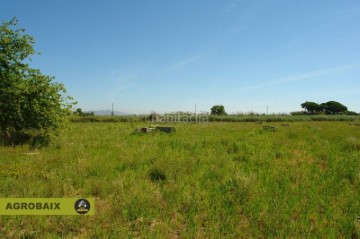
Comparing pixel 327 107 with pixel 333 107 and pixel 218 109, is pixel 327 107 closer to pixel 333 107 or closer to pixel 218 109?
pixel 333 107

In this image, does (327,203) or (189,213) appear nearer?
(189,213)

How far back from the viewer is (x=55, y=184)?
5.34 m

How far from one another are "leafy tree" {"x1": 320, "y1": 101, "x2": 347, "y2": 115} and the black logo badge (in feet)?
380

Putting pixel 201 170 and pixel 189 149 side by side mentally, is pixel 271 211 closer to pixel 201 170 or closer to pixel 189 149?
pixel 201 170

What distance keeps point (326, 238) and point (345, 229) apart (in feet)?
1.73

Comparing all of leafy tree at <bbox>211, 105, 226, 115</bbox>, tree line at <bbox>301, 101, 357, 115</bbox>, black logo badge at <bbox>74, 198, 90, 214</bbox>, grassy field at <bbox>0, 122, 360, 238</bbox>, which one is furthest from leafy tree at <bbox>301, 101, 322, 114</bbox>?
black logo badge at <bbox>74, 198, 90, 214</bbox>

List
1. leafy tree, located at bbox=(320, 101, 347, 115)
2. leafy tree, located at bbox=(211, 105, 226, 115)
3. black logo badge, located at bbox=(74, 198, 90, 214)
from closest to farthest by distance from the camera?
black logo badge, located at bbox=(74, 198, 90, 214), leafy tree, located at bbox=(211, 105, 226, 115), leafy tree, located at bbox=(320, 101, 347, 115)

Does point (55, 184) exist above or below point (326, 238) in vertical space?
above

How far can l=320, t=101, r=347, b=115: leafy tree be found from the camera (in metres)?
99.9

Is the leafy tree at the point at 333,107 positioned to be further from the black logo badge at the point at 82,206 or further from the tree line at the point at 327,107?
the black logo badge at the point at 82,206

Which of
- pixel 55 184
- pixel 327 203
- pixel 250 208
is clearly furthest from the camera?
pixel 55 184

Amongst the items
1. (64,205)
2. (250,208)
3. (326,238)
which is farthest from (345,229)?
(64,205)

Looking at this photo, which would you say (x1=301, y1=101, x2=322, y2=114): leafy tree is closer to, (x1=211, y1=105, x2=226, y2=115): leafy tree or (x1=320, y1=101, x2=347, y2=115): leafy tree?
(x1=320, y1=101, x2=347, y2=115): leafy tree

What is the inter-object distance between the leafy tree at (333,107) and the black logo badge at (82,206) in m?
116
